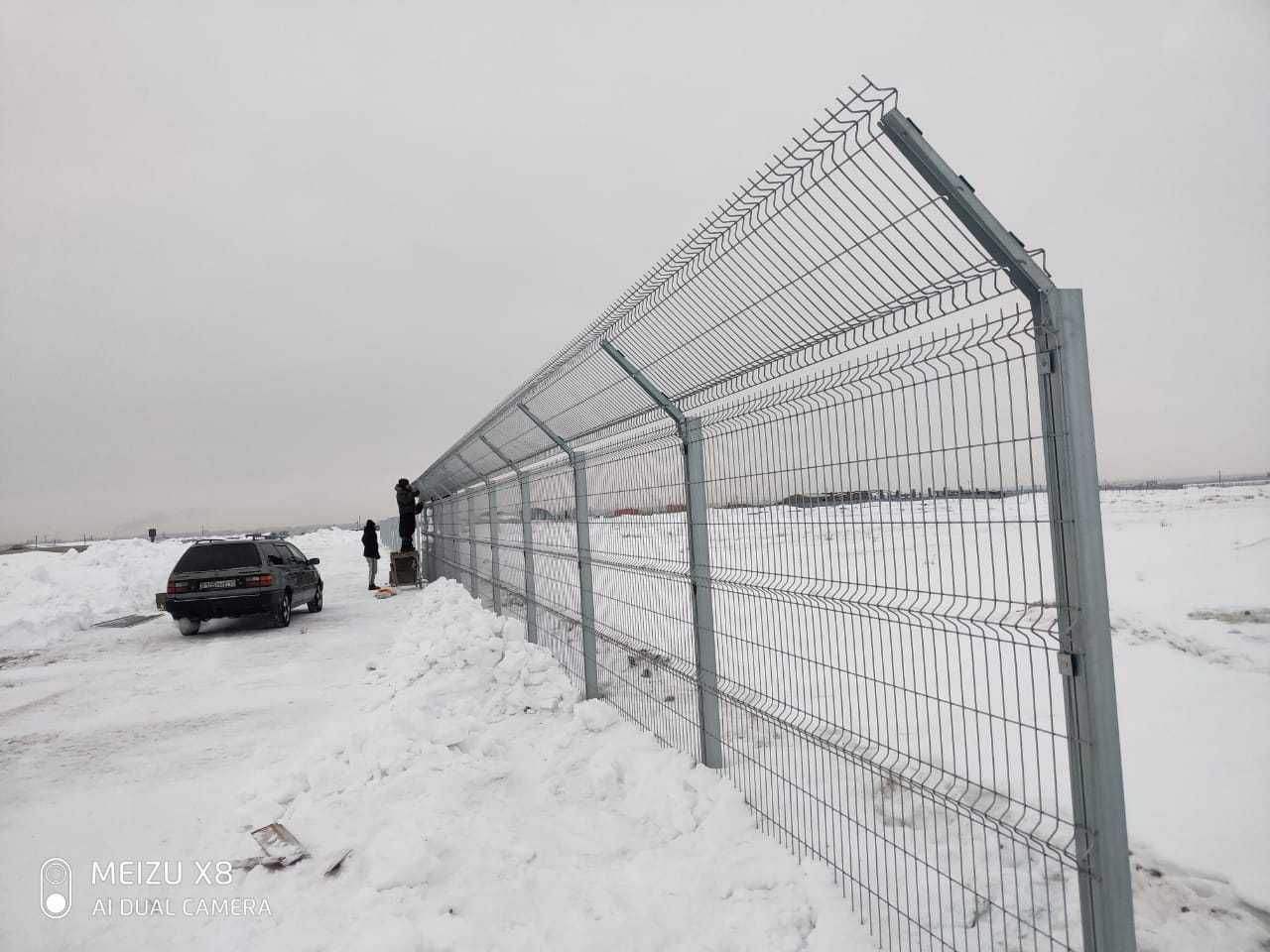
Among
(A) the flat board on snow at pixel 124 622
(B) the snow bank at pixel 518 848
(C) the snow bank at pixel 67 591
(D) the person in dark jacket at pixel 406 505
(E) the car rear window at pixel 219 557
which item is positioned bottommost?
(A) the flat board on snow at pixel 124 622

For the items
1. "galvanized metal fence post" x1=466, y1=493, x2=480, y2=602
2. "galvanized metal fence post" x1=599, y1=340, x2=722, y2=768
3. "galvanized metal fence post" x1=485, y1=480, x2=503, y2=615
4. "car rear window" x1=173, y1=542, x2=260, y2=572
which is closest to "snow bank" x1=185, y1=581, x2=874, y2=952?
"galvanized metal fence post" x1=599, y1=340, x2=722, y2=768

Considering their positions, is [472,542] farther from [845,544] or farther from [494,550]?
[845,544]

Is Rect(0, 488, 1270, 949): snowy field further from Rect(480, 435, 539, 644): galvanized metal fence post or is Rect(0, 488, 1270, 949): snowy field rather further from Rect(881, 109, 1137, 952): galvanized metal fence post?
Rect(881, 109, 1137, 952): galvanized metal fence post

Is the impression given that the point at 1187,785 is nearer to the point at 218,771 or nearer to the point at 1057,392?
the point at 1057,392

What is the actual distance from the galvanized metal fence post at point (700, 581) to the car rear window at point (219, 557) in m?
10.8

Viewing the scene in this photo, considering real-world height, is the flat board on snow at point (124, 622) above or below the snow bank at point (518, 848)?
below

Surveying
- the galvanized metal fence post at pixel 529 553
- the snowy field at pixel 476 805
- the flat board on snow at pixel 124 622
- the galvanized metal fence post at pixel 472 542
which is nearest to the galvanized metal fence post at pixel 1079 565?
the snowy field at pixel 476 805

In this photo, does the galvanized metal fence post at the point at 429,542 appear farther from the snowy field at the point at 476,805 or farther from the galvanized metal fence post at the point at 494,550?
the snowy field at the point at 476,805

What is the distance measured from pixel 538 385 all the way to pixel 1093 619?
485cm

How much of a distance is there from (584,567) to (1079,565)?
4665mm

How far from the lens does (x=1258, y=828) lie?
13.1 feet

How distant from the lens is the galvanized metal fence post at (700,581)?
4348 millimetres

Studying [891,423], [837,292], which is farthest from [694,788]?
[837,292]

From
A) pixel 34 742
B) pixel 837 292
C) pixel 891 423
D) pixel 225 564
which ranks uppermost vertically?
pixel 837 292
